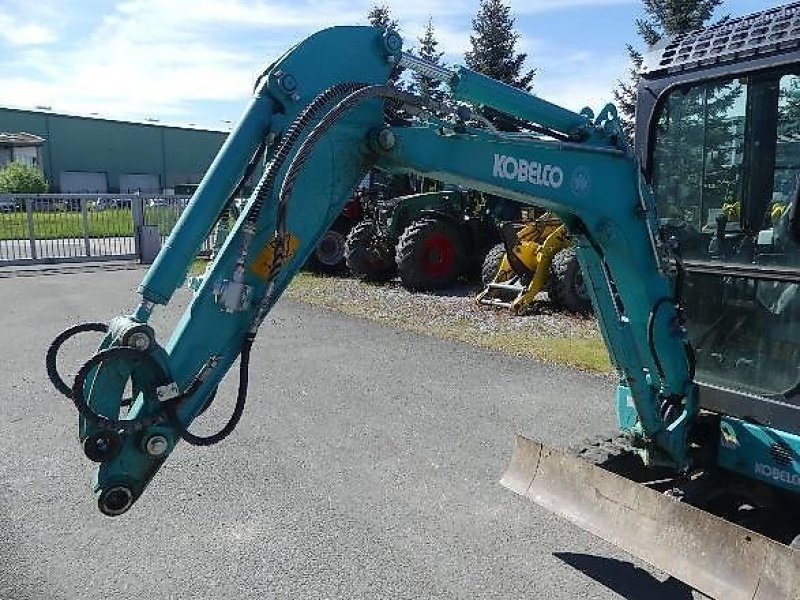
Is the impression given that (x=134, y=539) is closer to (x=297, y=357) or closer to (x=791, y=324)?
(x=791, y=324)

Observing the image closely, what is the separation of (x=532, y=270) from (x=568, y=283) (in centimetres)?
81

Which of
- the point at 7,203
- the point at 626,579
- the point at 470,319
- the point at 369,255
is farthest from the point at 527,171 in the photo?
the point at 7,203

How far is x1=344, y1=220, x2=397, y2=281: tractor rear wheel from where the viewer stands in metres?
14.3

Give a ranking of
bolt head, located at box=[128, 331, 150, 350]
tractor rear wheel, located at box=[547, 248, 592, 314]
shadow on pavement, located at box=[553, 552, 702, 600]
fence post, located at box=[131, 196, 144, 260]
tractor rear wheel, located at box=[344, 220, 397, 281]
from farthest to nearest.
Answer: fence post, located at box=[131, 196, 144, 260], tractor rear wheel, located at box=[344, 220, 397, 281], tractor rear wheel, located at box=[547, 248, 592, 314], shadow on pavement, located at box=[553, 552, 702, 600], bolt head, located at box=[128, 331, 150, 350]

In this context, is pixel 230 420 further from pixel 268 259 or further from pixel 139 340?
pixel 268 259

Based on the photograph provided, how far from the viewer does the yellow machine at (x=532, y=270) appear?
10594 mm

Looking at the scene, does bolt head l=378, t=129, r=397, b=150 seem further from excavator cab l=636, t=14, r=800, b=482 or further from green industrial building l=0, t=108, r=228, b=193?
green industrial building l=0, t=108, r=228, b=193

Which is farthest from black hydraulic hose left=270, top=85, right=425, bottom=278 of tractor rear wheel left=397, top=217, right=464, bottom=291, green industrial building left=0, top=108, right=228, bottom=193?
green industrial building left=0, top=108, right=228, bottom=193

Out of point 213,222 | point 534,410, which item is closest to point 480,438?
point 534,410

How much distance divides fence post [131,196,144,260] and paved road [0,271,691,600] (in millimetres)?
11379

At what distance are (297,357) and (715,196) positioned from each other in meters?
5.76

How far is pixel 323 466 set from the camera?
17.5 feet

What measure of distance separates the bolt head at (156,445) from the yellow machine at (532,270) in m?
7.98

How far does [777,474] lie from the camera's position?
3.56m
